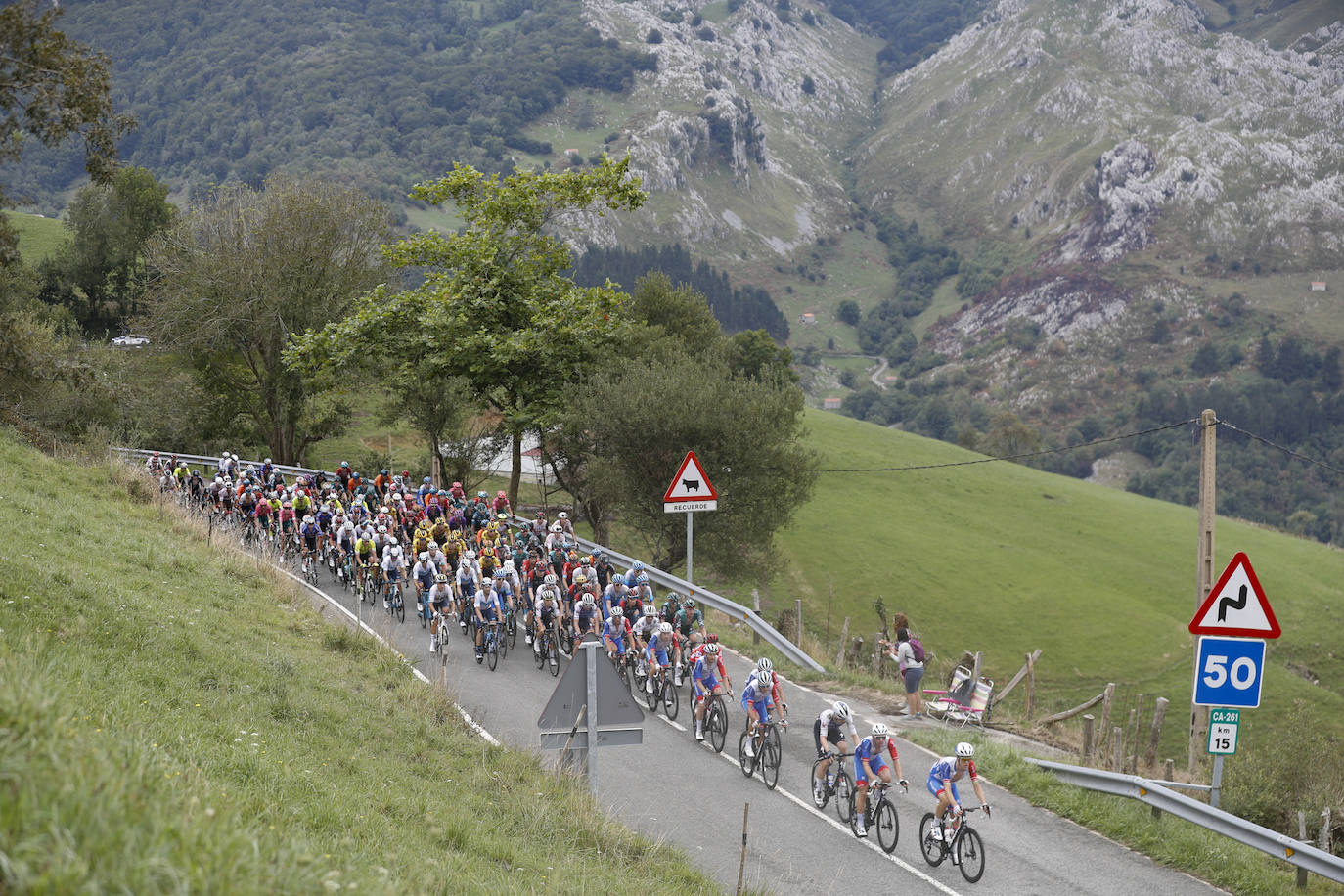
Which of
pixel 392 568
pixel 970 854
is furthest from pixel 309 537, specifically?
pixel 970 854

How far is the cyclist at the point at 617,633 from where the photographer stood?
1765cm

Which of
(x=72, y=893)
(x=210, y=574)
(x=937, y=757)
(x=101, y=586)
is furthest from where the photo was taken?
(x=210, y=574)

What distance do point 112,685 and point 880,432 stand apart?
7072 centimetres

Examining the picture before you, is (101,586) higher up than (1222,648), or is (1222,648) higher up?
(1222,648)

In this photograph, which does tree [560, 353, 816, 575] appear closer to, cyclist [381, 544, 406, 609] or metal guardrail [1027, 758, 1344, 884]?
cyclist [381, 544, 406, 609]

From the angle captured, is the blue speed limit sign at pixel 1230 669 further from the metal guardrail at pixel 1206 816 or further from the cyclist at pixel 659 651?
the cyclist at pixel 659 651

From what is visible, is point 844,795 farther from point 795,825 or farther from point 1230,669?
point 1230,669

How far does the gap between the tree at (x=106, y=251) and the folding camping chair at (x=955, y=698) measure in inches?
2268

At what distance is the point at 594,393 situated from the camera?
27.4 m

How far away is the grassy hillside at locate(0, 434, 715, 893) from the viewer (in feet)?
11.2

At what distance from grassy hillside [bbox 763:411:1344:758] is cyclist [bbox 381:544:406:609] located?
31.9 feet

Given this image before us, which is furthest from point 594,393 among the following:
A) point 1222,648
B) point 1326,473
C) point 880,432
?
point 1326,473

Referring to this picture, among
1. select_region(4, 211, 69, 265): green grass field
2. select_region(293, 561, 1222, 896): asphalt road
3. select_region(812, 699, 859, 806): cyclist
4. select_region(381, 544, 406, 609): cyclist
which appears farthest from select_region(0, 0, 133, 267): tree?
select_region(4, 211, 69, 265): green grass field

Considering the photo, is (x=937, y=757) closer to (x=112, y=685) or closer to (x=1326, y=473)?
(x=112, y=685)
